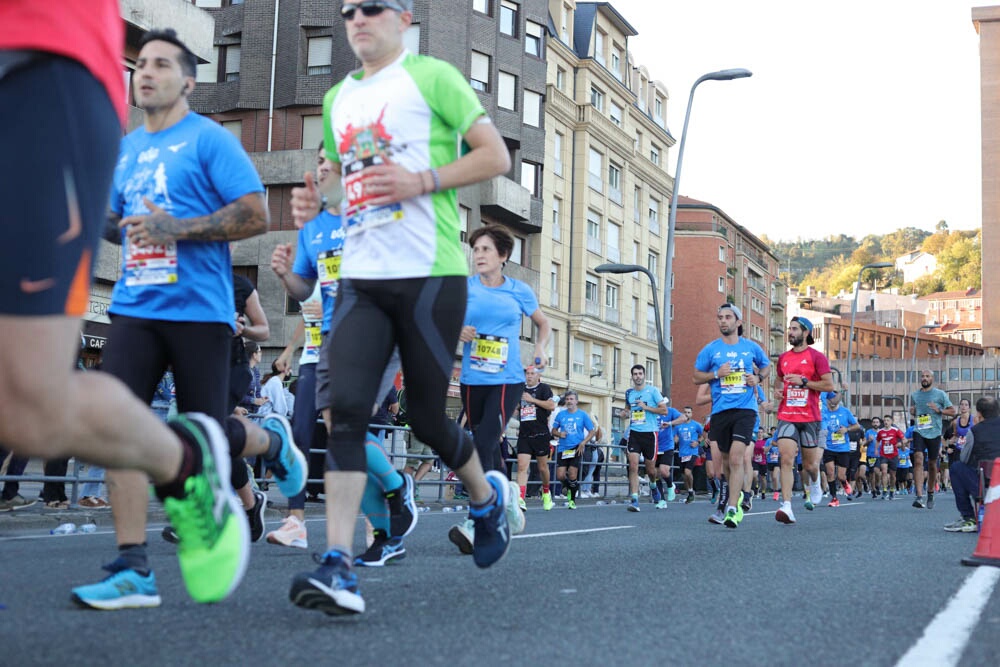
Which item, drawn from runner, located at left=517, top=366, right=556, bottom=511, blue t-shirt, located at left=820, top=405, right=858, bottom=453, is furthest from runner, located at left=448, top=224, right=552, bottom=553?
blue t-shirt, located at left=820, top=405, right=858, bottom=453

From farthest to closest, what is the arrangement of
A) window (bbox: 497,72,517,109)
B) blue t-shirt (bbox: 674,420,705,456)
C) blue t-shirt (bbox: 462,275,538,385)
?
window (bbox: 497,72,517,109)
blue t-shirt (bbox: 674,420,705,456)
blue t-shirt (bbox: 462,275,538,385)

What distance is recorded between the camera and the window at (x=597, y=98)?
5680 cm

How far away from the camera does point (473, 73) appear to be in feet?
148

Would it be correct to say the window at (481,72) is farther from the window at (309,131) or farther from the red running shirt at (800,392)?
the red running shirt at (800,392)

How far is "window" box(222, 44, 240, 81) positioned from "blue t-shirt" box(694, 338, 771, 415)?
32419mm

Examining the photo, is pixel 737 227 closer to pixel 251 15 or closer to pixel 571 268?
pixel 571 268

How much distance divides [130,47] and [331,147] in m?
25.1

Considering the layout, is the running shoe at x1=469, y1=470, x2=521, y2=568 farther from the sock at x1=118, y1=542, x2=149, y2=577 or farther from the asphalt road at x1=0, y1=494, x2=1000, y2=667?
the sock at x1=118, y1=542, x2=149, y2=577

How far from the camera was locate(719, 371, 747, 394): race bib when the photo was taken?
12.4 metres

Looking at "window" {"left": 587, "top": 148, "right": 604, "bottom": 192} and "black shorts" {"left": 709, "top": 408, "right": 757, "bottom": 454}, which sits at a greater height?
"window" {"left": 587, "top": 148, "right": 604, "bottom": 192}

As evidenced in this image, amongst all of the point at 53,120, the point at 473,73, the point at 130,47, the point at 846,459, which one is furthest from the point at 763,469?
the point at 53,120

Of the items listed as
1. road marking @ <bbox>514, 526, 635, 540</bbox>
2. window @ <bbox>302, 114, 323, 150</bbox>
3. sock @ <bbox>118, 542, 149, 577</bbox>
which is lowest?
road marking @ <bbox>514, 526, 635, 540</bbox>

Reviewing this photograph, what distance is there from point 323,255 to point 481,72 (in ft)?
129

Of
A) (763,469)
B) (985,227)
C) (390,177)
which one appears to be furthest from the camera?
(985,227)
